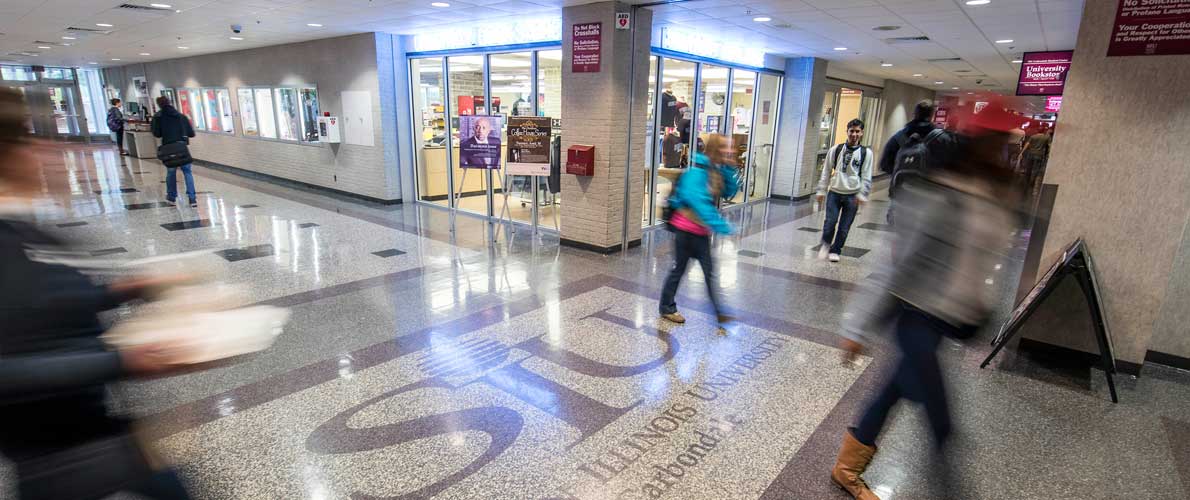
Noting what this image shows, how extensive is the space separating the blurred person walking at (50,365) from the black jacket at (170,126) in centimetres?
829

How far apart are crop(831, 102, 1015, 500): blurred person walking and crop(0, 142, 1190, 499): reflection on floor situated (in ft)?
0.75

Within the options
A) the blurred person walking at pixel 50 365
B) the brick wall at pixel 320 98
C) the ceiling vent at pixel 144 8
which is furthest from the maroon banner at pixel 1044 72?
the ceiling vent at pixel 144 8

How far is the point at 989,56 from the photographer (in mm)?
8703

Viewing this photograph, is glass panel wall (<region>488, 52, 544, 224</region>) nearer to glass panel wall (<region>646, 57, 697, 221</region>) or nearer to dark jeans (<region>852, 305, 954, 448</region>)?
glass panel wall (<region>646, 57, 697, 221</region>)

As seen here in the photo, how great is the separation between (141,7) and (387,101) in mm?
2992

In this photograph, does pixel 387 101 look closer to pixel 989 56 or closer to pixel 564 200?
pixel 564 200

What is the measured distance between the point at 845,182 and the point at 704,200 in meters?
2.79

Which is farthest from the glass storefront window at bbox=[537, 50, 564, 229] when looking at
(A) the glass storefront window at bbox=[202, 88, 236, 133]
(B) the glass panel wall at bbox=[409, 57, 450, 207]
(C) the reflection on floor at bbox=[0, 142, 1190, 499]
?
(A) the glass storefront window at bbox=[202, 88, 236, 133]

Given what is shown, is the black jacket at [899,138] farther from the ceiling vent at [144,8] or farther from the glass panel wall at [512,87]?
the ceiling vent at [144,8]

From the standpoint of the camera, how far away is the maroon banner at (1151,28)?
3141mm

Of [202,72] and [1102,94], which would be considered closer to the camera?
[1102,94]

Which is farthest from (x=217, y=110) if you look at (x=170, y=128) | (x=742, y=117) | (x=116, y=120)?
(x=742, y=117)

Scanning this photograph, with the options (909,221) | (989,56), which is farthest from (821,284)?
(989,56)

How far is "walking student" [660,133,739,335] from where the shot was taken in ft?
11.9
